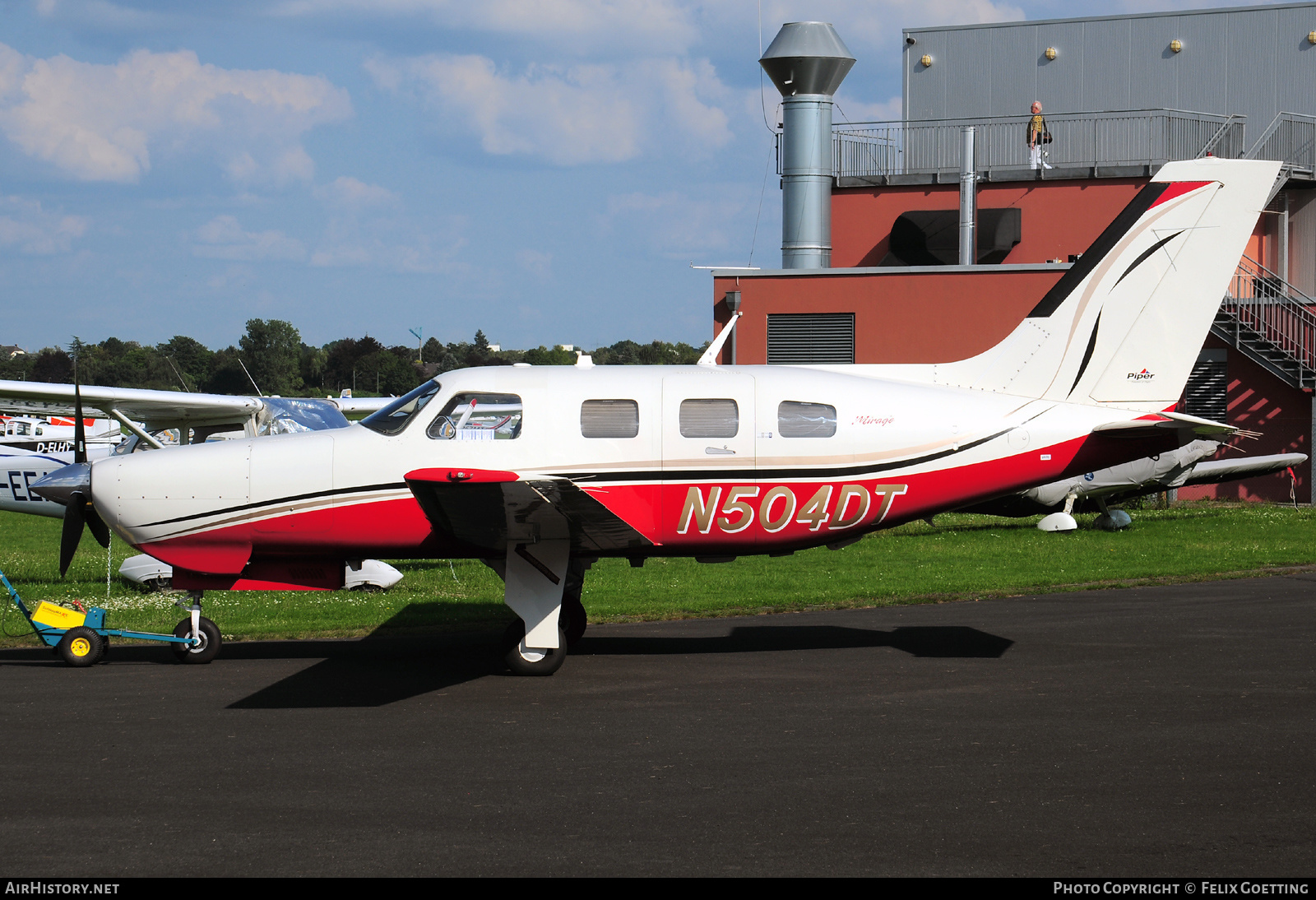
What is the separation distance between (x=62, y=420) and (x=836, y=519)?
59.2 m

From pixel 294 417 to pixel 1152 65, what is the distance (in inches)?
1015

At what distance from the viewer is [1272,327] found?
2795 centimetres

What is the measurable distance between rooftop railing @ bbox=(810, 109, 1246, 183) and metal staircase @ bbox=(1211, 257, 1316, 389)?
12.9 ft

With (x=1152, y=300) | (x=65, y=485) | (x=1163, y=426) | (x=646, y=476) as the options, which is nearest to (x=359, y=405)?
(x=65, y=485)

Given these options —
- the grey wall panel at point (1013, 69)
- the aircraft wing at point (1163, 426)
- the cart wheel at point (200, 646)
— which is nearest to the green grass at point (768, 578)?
the cart wheel at point (200, 646)

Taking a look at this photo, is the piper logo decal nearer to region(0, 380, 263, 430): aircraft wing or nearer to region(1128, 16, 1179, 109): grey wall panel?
region(0, 380, 263, 430): aircraft wing

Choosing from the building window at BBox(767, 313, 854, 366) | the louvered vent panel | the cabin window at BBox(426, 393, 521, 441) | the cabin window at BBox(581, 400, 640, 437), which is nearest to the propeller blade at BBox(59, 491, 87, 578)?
the cabin window at BBox(426, 393, 521, 441)

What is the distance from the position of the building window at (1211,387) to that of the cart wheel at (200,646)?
23.6 meters

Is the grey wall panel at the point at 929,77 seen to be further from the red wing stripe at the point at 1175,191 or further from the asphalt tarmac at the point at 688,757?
the asphalt tarmac at the point at 688,757

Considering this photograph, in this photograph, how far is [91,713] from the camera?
8805 mm

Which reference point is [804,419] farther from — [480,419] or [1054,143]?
[1054,143]

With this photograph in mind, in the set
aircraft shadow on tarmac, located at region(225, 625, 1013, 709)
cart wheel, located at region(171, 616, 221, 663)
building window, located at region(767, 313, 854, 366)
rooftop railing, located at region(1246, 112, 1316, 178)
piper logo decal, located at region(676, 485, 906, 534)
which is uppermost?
rooftop railing, located at region(1246, 112, 1316, 178)

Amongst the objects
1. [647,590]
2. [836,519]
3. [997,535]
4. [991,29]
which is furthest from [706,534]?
[991,29]

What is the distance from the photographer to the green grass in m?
13.5
